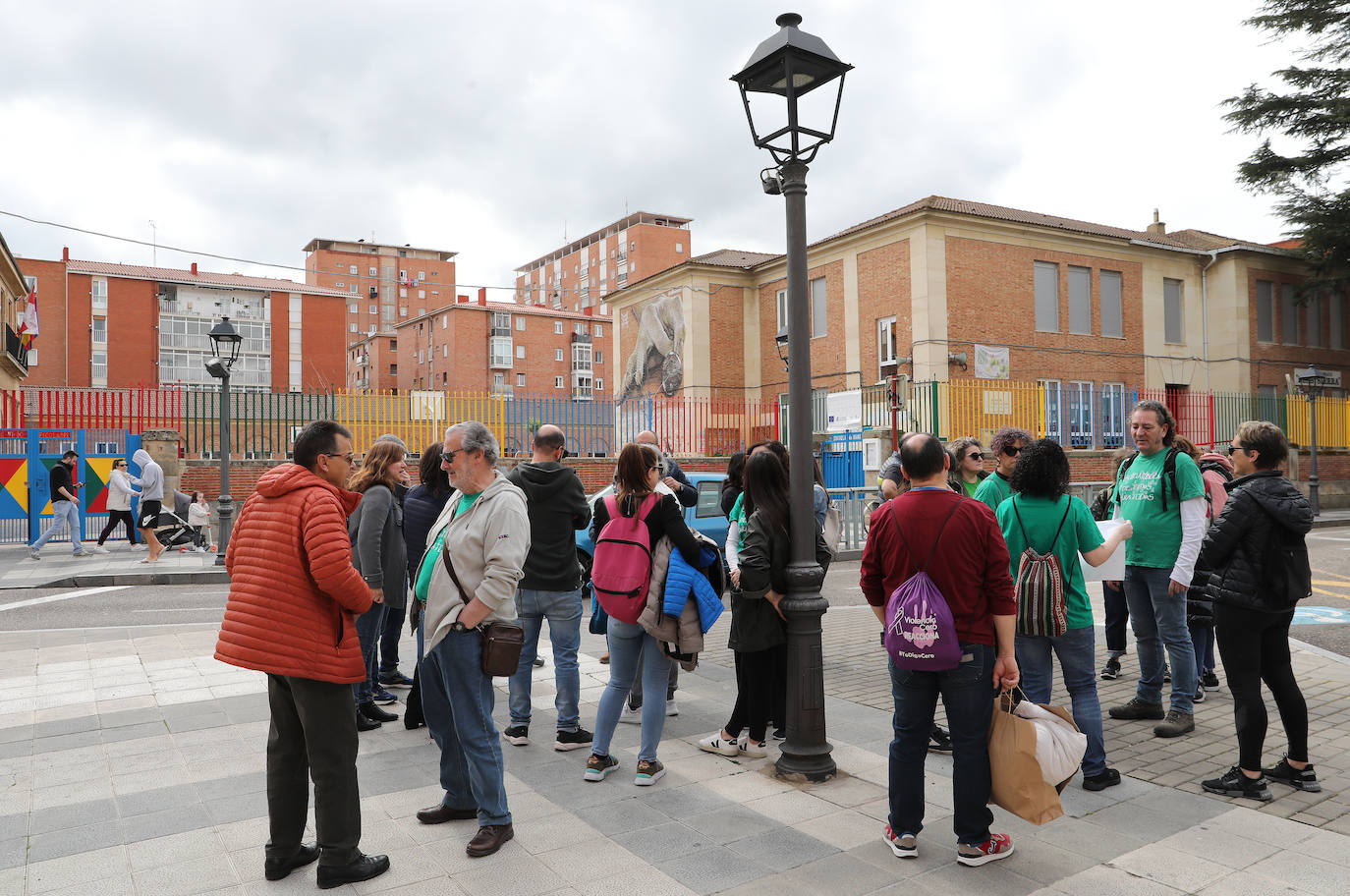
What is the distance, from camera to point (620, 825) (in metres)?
4.21

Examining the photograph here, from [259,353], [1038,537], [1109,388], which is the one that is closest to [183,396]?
[1038,537]

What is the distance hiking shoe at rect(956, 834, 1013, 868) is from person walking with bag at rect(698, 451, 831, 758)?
1.59 metres

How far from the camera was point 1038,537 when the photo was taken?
466 centimetres

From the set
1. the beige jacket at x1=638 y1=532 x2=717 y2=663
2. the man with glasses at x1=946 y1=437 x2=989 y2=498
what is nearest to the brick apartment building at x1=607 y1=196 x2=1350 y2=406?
the man with glasses at x1=946 y1=437 x2=989 y2=498

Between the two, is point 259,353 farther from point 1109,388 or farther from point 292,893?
point 292,893

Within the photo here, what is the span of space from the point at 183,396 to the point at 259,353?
5271cm

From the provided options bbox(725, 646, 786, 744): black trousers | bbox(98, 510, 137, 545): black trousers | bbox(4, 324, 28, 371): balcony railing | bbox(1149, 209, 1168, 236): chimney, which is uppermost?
bbox(1149, 209, 1168, 236): chimney

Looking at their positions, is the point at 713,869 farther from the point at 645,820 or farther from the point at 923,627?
the point at 923,627

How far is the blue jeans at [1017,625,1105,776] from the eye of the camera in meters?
4.62

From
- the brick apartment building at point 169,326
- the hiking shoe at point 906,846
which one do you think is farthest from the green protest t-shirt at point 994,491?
the brick apartment building at point 169,326

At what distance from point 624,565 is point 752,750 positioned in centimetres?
143

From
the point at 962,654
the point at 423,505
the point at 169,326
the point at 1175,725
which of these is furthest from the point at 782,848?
the point at 169,326

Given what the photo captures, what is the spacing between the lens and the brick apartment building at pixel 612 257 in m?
87.6

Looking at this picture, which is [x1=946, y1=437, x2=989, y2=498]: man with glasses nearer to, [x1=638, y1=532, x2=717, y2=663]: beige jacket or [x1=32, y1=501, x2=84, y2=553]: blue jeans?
[x1=638, y1=532, x2=717, y2=663]: beige jacket
